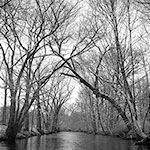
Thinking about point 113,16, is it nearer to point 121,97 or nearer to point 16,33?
point 121,97

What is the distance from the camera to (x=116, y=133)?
23.3 meters

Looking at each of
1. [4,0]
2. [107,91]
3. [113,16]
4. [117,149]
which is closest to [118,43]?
[113,16]

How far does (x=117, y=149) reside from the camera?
35.7 ft

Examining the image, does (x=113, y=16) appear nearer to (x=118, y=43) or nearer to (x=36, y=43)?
(x=118, y=43)

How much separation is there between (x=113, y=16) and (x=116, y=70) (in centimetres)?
349

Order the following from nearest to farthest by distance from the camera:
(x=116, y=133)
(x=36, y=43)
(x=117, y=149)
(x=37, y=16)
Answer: (x=117, y=149) → (x=37, y=16) → (x=36, y=43) → (x=116, y=133)

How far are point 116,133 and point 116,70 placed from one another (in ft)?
42.5

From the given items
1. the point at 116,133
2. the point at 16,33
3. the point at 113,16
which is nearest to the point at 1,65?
the point at 16,33

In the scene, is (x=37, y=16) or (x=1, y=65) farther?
(x=1, y=65)

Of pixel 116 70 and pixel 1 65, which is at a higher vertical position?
pixel 1 65

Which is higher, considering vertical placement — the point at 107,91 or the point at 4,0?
the point at 4,0

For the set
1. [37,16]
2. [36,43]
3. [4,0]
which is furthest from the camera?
[36,43]

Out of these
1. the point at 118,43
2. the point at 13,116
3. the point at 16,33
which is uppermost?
the point at 16,33

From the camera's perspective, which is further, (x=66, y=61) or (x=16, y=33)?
(x=66, y=61)
